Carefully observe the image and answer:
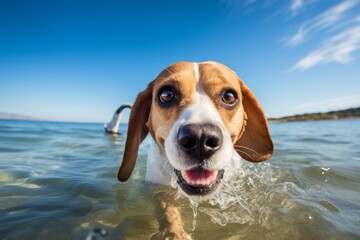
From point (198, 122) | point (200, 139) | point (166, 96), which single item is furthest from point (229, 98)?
point (200, 139)

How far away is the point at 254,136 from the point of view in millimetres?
4512

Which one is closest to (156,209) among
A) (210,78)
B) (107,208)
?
(107,208)

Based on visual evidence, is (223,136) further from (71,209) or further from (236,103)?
(71,209)

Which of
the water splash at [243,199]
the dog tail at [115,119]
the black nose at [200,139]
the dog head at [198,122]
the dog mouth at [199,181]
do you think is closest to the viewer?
the black nose at [200,139]

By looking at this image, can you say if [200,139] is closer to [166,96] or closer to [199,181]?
[199,181]

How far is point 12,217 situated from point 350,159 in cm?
704

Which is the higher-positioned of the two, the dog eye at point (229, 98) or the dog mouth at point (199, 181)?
the dog eye at point (229, 98)

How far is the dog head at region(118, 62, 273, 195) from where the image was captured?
2.66 m

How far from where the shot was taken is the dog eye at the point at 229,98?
3566mm

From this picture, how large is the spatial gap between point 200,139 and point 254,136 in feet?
7.14

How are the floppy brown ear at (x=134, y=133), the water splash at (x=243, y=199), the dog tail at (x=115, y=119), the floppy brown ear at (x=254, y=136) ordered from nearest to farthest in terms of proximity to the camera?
the water splash at (x=243, y=199) < the floppy brown ear at (x=134, y=133) < the floppy brown ear at (x=254, y=136) < the dog tail at (x=115, y=119)

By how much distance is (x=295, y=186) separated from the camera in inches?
187

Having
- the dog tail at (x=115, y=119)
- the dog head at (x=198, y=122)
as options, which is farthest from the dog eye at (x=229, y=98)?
the dog tail at (x=115, y=119)

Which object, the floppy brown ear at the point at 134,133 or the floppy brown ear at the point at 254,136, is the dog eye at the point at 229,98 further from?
the floppy brown ear at the point at 134,133
